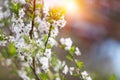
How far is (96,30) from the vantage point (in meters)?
6.08

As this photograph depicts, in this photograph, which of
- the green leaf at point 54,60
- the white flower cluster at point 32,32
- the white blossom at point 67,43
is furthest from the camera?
the green leaf at point 54,60

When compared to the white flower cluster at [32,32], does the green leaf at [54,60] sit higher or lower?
higher

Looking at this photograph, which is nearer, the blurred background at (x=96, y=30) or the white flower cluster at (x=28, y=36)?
the white flower cluster at (x=28, y=36)

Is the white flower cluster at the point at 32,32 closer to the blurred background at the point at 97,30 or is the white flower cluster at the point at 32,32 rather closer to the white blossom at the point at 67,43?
the white blossom at the point at 67,43

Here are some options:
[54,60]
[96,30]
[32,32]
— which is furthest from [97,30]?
[32,32]

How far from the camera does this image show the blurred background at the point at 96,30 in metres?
5.42

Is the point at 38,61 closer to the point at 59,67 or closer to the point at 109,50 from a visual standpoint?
the point at 59,67

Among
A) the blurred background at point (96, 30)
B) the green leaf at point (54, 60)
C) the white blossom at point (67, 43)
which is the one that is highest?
the blurred background at point (96, 30)

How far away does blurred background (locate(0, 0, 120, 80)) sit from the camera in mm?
5423

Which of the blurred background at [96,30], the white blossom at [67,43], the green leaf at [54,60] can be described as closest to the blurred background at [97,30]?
the blurred background at [96,30]

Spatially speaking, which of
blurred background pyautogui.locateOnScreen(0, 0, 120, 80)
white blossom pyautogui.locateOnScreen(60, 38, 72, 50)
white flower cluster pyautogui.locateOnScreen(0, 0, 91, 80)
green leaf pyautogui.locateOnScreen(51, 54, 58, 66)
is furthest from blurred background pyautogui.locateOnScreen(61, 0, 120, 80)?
white flower cluster pyautogui.locateOnScreen(0, 0, 91, 80)

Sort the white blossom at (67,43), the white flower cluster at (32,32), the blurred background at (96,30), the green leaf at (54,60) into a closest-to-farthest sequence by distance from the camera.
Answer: the white flower cluster at (32,32)
the white blossom at (67,43)
the green leaf at (54,60)
the blurred background at (96,30)

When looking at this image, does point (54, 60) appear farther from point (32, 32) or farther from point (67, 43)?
point (32, 32)

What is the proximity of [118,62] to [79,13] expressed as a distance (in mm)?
967
